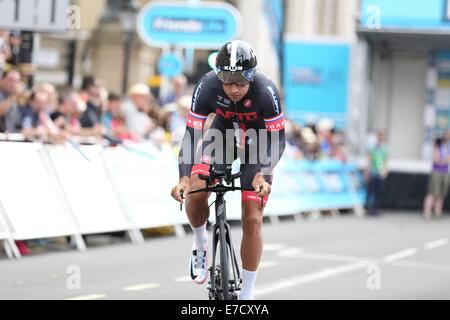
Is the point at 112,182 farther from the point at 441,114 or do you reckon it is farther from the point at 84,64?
the point at 84,64

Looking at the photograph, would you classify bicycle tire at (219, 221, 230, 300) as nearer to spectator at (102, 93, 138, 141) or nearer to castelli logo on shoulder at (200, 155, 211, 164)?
castelli logo on shoulder at (200, 155, 211, 164)

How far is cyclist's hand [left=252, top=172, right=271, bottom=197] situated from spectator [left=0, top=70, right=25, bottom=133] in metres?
6.44

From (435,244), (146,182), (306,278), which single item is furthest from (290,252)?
(435,244)

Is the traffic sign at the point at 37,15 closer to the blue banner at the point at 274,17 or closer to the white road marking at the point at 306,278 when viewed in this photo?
the white road marking at the point at 306,278

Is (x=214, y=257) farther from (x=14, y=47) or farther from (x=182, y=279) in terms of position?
(x=14, y=47)

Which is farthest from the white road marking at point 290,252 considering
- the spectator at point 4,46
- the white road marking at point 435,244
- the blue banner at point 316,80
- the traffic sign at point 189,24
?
the blue banner at point 316,80

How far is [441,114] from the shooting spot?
87.4 ft

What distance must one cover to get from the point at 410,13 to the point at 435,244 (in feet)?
28.8

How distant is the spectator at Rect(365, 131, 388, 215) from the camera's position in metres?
24.5

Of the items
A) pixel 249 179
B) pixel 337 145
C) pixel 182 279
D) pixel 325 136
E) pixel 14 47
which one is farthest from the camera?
pixel 337 145

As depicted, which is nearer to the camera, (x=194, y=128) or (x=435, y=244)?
(x=194, y=128)

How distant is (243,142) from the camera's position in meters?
8.55

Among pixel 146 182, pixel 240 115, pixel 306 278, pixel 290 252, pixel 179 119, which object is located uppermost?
pixel 240 115

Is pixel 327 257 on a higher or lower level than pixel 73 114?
lower
